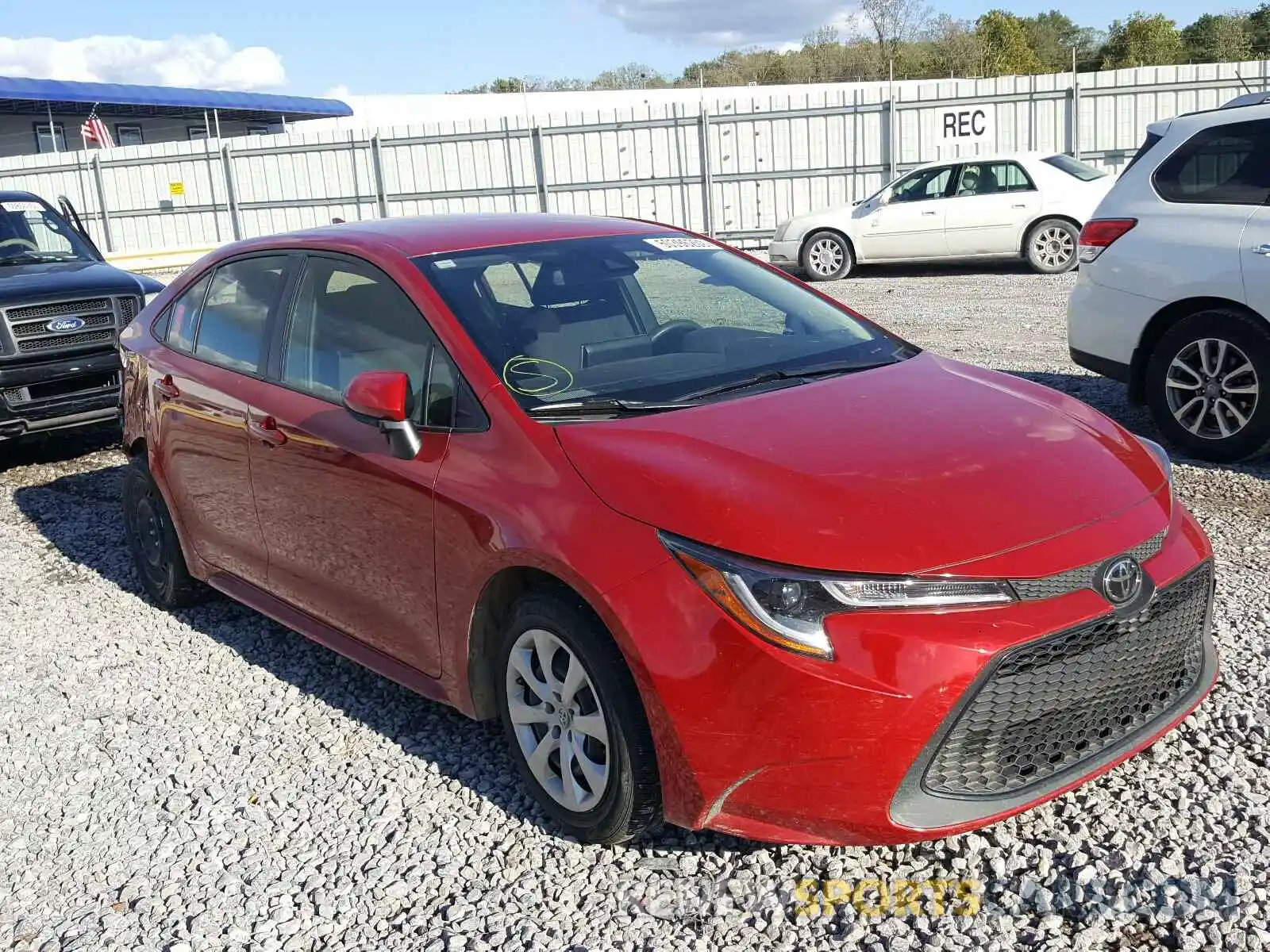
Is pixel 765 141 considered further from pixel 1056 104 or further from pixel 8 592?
pixel 8 592

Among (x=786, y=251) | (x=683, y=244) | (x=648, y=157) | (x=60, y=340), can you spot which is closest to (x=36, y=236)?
(x=60, y=340)

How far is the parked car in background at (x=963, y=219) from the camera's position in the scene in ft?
49.3

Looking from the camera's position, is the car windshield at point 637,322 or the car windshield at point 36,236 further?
the car windshield at point 36,236

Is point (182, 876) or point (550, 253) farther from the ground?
point (550, 253)

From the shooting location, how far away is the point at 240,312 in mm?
4555

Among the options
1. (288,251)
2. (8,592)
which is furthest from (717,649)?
(8,592)

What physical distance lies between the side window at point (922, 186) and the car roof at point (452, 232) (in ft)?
39.8

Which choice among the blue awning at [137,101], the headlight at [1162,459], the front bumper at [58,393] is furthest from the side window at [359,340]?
the blue awning at [137,101]

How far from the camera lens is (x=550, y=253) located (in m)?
4.05

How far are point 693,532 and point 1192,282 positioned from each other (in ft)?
14.9

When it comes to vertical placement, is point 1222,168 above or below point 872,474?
above

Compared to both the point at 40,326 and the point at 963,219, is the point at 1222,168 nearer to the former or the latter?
the point at 40,326

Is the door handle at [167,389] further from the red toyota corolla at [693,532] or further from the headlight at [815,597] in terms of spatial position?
the headlight at [815,597]

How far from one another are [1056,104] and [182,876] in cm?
1925
